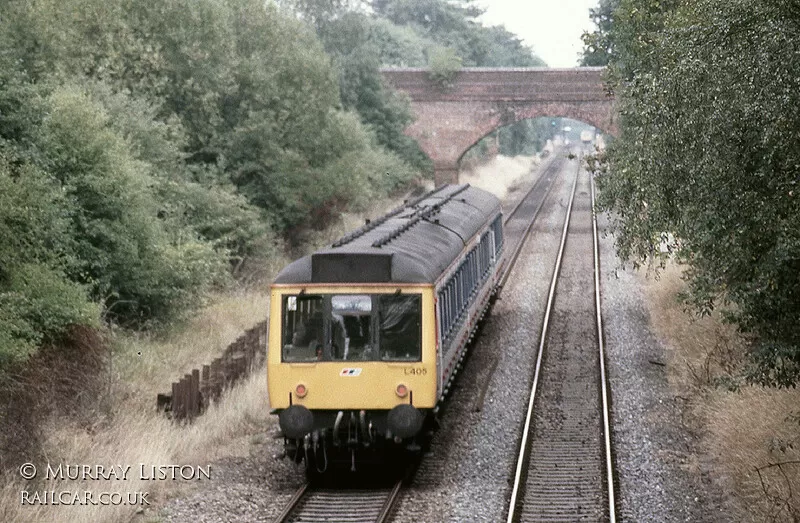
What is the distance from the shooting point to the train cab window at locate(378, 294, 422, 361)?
11727mm

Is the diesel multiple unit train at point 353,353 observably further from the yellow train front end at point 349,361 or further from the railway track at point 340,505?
the railway track at point 340,505

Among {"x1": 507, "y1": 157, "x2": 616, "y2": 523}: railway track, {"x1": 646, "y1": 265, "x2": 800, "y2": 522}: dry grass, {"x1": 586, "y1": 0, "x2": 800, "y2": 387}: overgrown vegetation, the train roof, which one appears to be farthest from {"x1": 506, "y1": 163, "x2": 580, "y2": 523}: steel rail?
{"x1": 586, "y1": 0, "x2": 800, "y2": 387}: overgrown vegetation

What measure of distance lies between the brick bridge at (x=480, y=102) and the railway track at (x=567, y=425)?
21488 millimetres

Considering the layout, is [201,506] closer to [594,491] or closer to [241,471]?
[241,471]

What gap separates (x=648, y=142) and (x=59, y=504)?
659 centimetres

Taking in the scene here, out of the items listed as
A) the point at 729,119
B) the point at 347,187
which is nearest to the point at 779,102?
the point at 729,119

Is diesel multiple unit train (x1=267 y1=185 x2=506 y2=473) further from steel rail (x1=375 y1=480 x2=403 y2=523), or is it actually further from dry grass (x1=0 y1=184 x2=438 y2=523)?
dry grass (x1=0 y1=184 x2=438 y2=523)

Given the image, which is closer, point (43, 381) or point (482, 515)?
point (482, 515)

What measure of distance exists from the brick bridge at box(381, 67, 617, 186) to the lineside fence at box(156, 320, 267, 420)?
93.4ft

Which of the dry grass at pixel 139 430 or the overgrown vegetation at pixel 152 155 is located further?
the overgrown vegetation at pixel 152 155

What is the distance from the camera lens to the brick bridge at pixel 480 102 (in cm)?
4547

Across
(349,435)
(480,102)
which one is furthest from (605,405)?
(480,102)

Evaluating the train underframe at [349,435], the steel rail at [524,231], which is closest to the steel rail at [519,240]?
the steel rail at [524,231]

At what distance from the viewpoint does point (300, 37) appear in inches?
1278
